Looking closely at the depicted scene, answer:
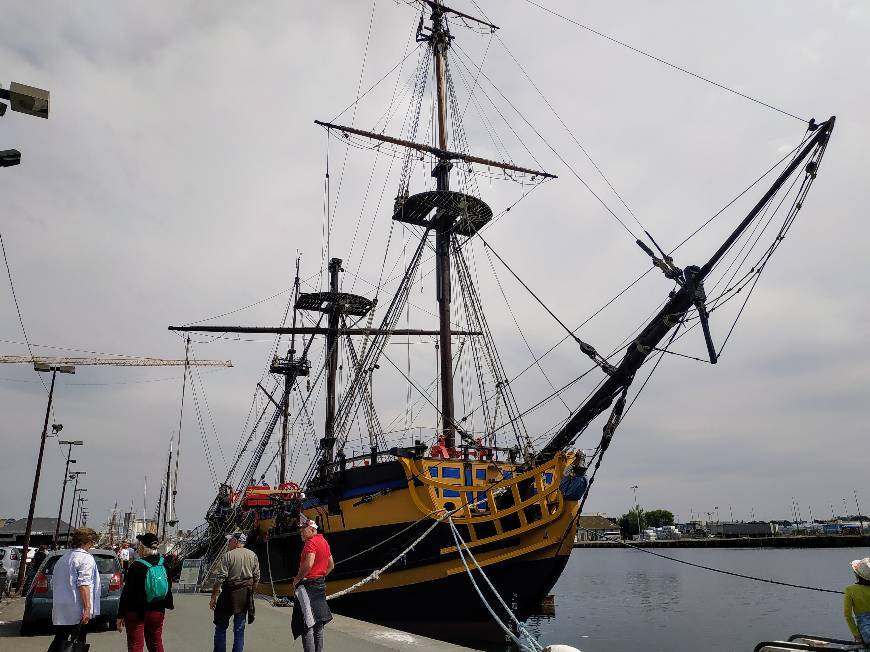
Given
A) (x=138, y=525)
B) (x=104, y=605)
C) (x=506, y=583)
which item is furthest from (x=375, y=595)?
(x=138, y=525)

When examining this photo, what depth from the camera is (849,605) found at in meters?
5.62

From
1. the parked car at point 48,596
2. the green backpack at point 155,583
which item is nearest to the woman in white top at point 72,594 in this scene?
the green backpack at point 155,583

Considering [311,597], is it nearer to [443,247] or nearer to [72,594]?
[72,594]

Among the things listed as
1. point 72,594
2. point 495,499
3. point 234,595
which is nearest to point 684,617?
point 495,499

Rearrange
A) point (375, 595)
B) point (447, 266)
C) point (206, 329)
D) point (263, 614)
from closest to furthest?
1. point (263, 614)
2. point (375, 595)
3. point (447, 266)
4. point (206, 329)

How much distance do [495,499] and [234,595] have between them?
1015 cm

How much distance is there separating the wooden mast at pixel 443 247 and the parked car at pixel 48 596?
1011 cm

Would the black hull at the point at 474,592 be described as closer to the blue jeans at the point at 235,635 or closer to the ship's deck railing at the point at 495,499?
the ship's deck railing at the point at 495,499

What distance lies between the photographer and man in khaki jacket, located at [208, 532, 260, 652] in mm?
6168

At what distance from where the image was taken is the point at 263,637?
809 centimetres

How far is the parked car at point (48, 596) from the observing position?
29.0 ft

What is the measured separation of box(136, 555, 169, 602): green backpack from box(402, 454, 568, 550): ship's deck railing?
999 cm

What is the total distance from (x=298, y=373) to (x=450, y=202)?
73.4 ft

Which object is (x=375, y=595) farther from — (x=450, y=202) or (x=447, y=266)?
(x=450, y=202)
